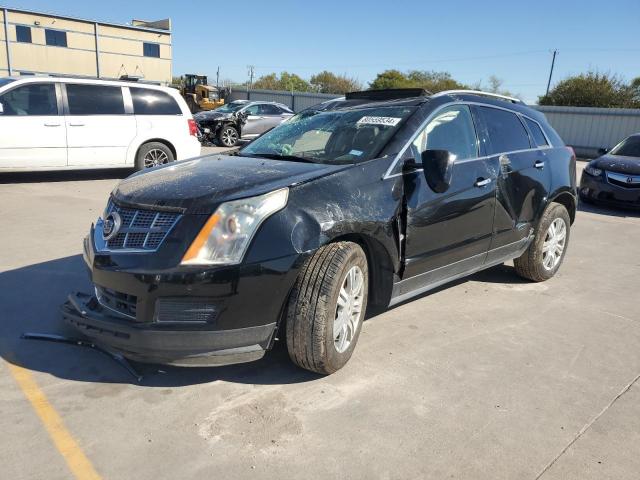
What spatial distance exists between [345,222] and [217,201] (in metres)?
0.75

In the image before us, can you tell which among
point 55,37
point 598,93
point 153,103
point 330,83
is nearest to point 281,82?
point 330,83

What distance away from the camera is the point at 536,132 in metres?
5.23

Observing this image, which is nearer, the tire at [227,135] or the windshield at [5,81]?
the windshield at [5,81]

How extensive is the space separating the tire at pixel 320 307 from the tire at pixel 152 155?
304 inches

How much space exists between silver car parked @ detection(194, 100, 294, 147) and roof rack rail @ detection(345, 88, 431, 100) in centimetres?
1288

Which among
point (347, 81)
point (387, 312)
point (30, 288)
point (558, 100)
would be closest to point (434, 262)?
point (387, 312)

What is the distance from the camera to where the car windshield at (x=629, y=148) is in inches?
420

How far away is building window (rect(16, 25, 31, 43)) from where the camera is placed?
45406mm

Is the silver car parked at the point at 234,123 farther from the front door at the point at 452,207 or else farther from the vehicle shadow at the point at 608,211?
the front door at the point at 452,207

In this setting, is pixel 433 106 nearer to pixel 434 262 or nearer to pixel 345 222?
pixel 434 262

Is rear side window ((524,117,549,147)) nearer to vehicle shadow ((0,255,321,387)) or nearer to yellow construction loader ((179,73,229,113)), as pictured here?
vehicle shadow ((0,255,321,387))

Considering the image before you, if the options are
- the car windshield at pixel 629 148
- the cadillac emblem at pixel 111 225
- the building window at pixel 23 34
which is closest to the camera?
the cadillac emblem at pixel 111 225

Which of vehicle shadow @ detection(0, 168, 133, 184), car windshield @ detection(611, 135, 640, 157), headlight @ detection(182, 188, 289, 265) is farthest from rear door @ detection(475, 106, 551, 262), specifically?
vehicle shadow @ detection(0, 168, 133, 184)

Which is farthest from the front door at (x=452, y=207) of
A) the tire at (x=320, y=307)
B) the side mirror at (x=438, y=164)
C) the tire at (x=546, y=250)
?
the tire at (x=546, y=250)
